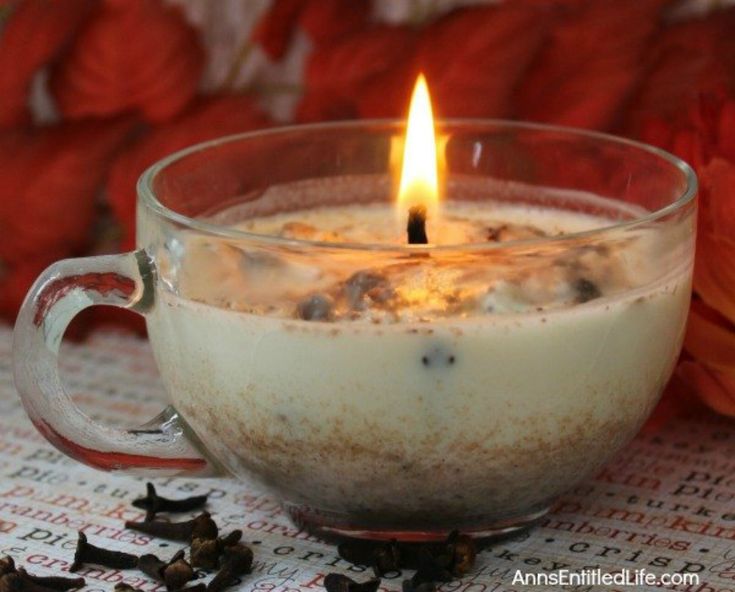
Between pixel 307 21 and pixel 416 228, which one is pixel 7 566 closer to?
pixel 416 228

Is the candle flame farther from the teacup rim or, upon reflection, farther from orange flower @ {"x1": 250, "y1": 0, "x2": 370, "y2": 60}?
orange flower @ {"x1": 250, "y1": 0, "x2": 370, "y2": 60}

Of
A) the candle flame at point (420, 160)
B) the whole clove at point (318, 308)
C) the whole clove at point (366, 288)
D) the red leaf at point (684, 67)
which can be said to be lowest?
the whole clove at point (318, 308)

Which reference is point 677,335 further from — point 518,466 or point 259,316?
point 259,316

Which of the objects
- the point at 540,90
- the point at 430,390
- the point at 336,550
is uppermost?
the point at 540,90

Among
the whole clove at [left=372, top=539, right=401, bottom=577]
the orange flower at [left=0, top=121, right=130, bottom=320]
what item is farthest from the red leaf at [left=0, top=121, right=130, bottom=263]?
the whole clove at [left=372, top=539, right=401, bottom=577]

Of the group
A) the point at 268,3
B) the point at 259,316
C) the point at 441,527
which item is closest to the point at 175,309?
the point at 259,316

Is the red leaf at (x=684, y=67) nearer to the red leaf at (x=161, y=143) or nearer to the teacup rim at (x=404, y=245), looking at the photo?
the teacup rim at (x=404, y=245)

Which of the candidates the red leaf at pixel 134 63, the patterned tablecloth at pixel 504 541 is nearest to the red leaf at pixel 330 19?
the red leaf at pixel 134 63
